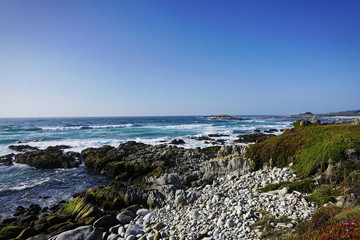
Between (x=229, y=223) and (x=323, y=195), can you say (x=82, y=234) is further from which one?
(x=323, y=195)

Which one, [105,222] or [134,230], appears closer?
[134,230]

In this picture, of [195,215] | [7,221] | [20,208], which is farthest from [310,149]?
[20,208]

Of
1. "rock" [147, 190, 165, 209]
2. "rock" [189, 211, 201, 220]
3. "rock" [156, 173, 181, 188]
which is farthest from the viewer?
"rock" [156, 173, 181, 188]

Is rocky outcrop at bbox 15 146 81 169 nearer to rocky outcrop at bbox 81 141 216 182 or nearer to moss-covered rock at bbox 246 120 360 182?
rocky outcrop at bbox 81 141 216 182

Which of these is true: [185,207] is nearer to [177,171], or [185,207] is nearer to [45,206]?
[177,171]

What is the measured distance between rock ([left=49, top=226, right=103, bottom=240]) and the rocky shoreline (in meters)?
0.04

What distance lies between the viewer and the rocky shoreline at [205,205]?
271 inches

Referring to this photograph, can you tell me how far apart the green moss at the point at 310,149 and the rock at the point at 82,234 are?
10.0 meters

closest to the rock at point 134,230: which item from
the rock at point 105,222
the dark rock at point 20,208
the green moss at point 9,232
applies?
the rock at point 105,222

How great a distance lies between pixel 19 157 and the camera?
89.0 feet

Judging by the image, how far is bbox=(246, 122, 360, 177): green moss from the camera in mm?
10031

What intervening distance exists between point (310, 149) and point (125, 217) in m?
10.9

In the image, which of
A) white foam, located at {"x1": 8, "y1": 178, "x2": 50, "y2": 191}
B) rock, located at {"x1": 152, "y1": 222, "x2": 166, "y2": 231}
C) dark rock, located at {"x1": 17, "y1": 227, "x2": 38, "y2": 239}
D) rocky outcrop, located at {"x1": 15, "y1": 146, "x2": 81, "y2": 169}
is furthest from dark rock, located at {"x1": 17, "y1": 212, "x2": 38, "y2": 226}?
rocky outcrop, located at {"x1": 15, "y1": 146, "x2": 81, "y2": 169}

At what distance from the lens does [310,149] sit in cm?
1199
